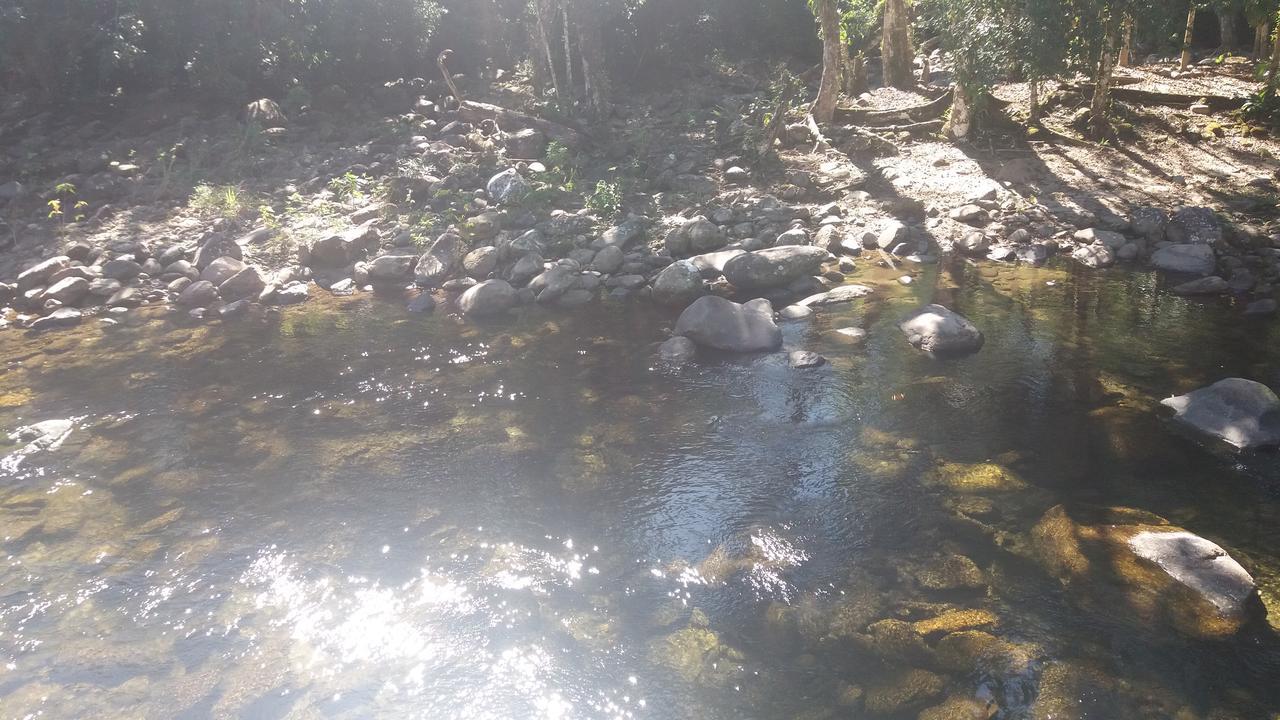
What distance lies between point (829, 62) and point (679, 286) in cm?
829

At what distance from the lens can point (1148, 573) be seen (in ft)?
16.4

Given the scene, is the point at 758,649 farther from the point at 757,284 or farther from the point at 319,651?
the point at 757,284

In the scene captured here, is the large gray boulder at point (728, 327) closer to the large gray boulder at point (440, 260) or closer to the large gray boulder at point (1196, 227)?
the large gray boulder at point (440, 260)

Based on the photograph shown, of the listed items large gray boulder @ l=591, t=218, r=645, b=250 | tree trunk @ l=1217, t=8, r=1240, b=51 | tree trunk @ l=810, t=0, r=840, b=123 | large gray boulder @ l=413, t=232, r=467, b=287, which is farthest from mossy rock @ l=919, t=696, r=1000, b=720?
tree trunk @ l=1217, t=8, r=1240, b=51

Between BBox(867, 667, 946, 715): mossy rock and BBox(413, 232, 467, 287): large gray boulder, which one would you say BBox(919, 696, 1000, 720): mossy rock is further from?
BBox(413, 232, 467, 287): large gray boulder

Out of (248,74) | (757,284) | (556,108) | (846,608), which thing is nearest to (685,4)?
(556,108)

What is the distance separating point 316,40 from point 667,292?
1419 cm

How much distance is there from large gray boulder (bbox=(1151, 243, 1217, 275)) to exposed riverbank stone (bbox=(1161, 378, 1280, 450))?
4.62m

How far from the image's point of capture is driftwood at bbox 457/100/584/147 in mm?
16359

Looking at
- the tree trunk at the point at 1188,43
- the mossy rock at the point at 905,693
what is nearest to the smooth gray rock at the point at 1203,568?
the mossy rock at the point at 905,693

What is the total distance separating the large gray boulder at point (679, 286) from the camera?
10.5m

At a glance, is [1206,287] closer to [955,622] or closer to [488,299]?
[955,622]

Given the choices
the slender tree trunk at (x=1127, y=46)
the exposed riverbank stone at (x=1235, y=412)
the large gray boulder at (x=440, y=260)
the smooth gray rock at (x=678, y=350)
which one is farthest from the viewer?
the slender tree trunk at (x=1127, y=46)

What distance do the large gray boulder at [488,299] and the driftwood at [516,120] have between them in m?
6.13
